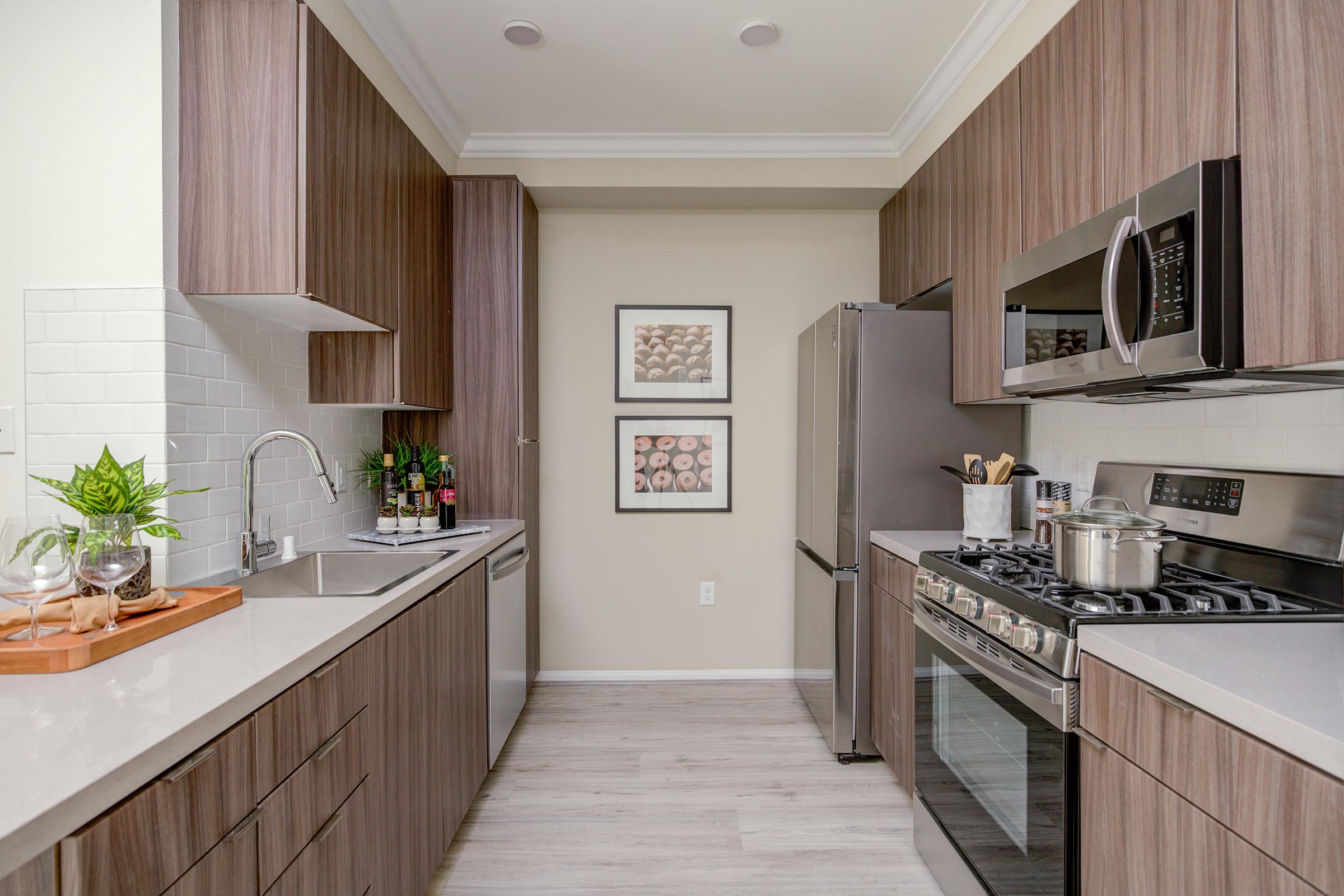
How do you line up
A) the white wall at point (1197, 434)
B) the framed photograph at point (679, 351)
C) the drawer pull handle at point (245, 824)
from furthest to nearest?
the framed photograph at point (679, 351) < the white wall at point (1197, 434) < the drawer pull handle at point (245, 824)

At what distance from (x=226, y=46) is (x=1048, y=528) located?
258 centimetres

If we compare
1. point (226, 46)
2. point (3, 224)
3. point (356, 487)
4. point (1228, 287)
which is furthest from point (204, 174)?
point (1228, 287)

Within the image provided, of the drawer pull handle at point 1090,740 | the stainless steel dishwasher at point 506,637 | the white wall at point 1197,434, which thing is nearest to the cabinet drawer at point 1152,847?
the drawer pull handle at point 1090,740

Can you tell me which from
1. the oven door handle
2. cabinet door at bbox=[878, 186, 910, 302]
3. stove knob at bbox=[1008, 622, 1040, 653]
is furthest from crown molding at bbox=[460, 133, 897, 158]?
stove knob at bbox=[1008, 622, 1040, 653]

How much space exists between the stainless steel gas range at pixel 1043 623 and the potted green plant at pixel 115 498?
1.68 metres

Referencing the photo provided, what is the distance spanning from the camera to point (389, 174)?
7.15 ft

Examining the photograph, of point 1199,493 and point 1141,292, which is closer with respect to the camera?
point 1141,292

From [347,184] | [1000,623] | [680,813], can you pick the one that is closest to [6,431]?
[347,184]

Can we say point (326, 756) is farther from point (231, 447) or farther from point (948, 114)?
point (948, 114)

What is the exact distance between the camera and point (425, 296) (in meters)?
2.51

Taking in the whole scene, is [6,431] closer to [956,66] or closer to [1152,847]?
[1152,847]

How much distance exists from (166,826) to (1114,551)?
1.64 meters

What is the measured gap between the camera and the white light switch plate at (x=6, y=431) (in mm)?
1468

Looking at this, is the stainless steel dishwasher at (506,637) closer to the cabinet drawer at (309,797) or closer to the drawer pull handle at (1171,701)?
the cabinet drawer at (309,797)
